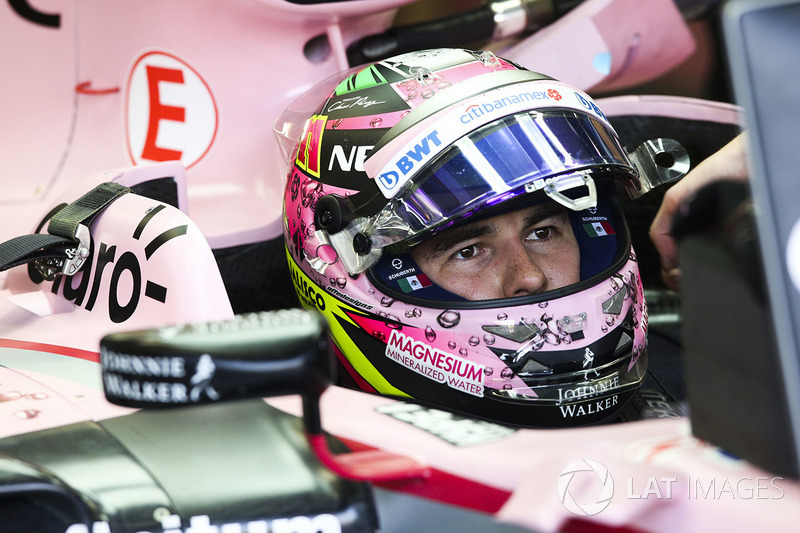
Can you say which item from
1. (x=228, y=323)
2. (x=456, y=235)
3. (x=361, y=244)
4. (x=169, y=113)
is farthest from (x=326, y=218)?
(x=169, y=113)

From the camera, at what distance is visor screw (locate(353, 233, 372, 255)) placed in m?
1.29

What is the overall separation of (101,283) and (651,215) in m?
1.18

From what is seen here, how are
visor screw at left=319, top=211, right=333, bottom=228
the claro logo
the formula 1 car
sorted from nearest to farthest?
1. the formula 1 car
2. the claro logo
3. visor screw at left=319, top=211, right=333, bottom=228

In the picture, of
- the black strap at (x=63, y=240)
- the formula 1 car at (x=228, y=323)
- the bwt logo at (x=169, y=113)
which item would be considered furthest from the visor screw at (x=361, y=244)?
the bwt logo at (x=169, y=113)

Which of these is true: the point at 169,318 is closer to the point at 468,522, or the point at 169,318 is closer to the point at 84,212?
the point at 84,212

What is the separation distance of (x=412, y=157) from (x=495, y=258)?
0.24 m

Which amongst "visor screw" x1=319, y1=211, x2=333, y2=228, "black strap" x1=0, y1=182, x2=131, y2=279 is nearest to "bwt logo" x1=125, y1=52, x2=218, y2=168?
"black strap" x1=0, y1=182, x2=131, y2=279

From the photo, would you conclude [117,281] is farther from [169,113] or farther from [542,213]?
[169,113]

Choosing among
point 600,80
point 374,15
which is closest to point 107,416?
point 374,15

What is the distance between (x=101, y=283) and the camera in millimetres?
1277

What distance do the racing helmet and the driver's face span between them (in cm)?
1

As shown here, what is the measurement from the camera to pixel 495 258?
1.38 meters

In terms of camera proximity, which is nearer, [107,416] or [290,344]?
[290,344]

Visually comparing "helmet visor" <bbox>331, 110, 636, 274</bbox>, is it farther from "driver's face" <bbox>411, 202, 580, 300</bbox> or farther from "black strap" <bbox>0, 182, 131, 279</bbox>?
"black strap" <bbox>0, 182, 131, 279</bbox>
